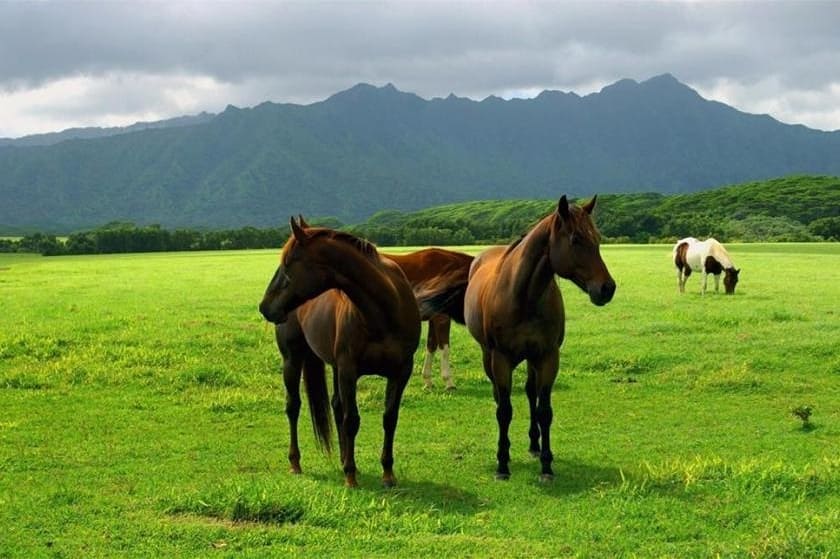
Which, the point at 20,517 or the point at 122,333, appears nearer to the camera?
the point at 20,517

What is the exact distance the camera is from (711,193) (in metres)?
142

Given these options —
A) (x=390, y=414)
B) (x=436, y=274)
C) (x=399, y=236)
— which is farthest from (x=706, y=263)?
(x=399, y=236)

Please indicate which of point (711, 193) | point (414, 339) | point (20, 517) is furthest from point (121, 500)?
point (711, 193)

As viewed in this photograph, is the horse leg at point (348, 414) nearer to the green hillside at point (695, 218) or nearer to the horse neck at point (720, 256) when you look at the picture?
the horse neck at point (720, 256)

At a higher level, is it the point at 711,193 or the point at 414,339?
the point at 711,193

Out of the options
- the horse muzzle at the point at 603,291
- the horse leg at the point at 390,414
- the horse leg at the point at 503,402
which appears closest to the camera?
the horse muzzle at the point at 603,291

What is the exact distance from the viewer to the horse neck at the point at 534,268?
8.05m

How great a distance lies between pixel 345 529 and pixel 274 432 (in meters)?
4.60

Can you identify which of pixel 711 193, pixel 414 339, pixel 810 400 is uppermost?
pixel 711 193

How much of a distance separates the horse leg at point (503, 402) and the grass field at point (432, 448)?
21cm

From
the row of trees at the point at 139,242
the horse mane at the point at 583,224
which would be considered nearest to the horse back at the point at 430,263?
the horse mane at the point at 583,224

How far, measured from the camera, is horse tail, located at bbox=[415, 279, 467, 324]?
35.7 ft

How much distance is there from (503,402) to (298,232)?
9.81 feet

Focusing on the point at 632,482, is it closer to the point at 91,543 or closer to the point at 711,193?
the point at 91,543
